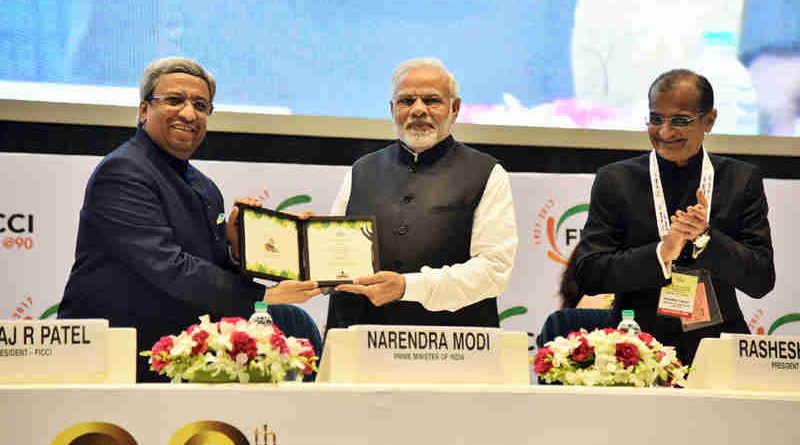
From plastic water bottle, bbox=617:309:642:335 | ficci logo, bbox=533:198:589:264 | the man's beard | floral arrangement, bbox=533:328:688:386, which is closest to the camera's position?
floral arrangement, bbox=533:328:688:386

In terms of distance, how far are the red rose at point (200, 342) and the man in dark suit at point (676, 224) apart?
170 centimetres

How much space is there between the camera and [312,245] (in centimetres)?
392

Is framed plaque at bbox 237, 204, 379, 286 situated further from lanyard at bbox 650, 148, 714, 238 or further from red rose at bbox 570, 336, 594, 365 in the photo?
lanyard at bbox 650, 148, 714, 238

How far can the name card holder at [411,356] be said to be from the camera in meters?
3.04

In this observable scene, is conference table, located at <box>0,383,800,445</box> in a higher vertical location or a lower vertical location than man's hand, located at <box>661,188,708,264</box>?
lower

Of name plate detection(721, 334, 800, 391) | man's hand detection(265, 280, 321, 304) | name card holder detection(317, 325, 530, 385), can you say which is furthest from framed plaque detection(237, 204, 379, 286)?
name plate detection(721, 334, 800, 391)

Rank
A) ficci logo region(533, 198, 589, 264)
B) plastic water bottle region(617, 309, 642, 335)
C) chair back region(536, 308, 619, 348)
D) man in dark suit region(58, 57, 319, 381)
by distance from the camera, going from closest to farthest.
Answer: plastic water bottle region(617, 309, 642, 335)
man in dark suit region(58, 57, 319, 381)
chair back region(536, 308, 619, 348)
ficci logo region(533, 198, 589, 264)

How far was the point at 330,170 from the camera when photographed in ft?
17.9

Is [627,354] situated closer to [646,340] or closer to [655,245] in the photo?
[646,340]

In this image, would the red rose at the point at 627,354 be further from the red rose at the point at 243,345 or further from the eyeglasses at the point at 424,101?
the eyeglasses at the point at 424,101

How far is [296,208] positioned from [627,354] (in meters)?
2.47

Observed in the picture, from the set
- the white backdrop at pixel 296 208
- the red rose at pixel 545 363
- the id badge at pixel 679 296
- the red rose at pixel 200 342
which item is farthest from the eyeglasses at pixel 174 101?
the id badge at pixel 679 296

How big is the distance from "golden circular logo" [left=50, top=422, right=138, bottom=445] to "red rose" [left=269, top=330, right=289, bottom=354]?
471 mm

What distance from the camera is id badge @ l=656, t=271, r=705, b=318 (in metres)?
4.00
